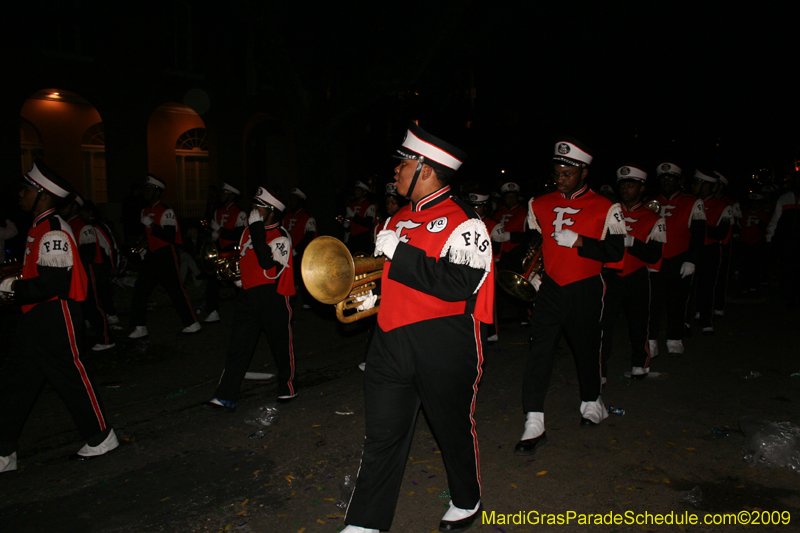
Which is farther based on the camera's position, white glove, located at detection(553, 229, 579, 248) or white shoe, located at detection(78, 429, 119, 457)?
white shoe, located at detection(78, 429, 119, 457)

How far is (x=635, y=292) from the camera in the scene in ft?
20.2

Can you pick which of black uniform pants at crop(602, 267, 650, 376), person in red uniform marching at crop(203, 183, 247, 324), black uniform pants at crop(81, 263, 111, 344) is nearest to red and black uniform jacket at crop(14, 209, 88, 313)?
black uniform pants at crop(81, 263, 111, 344)

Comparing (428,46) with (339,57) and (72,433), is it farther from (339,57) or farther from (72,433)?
(72,433)

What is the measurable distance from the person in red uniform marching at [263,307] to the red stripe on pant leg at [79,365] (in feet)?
3.59

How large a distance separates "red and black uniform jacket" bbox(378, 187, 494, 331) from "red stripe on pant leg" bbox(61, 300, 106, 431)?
2652 millimetres

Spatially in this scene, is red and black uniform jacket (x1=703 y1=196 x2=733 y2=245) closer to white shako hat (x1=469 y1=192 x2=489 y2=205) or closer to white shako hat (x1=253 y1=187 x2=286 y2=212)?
white shako hat (x1=469 y1=192 x2=489 y2=205)

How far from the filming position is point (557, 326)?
14.9ft

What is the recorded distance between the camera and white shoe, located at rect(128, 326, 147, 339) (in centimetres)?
816

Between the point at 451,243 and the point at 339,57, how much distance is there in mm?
11821

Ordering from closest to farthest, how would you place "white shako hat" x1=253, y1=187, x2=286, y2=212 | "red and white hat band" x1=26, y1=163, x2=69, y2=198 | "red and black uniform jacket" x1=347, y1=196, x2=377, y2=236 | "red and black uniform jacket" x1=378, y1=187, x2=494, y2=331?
1. "red and black uniform jacket" x1=378, y1=187, x2=494, y2=331
2. "red and white hat band" x1=26, y1=163, x2=69, y2=198
3. "white shako hat" x1=253, y1=187, x2=286, y2=212
4. "red and black uniform jacket" x1=347, y1=196, x2=377, y2=236

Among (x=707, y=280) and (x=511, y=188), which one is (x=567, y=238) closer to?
(x=707, y=280)

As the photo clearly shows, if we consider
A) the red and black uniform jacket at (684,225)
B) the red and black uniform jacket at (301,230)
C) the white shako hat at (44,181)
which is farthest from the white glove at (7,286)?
the red and black uniform jacket at (684,225)

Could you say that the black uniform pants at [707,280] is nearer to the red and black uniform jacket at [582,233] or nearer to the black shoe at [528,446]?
the red and black uniform jacket at [582,233]

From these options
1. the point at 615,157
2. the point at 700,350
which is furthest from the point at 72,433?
the point at 615,157
